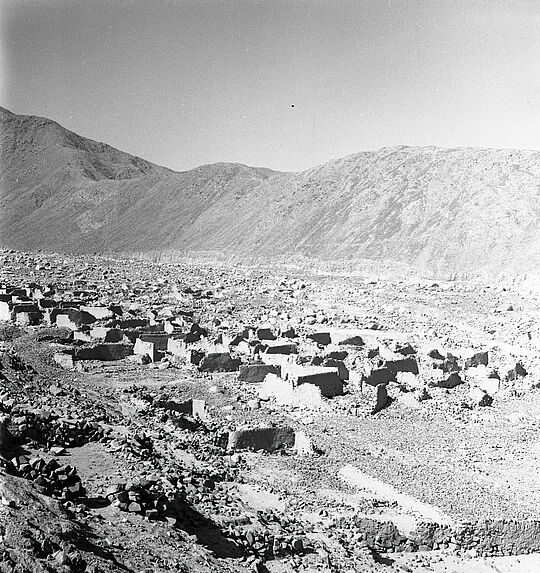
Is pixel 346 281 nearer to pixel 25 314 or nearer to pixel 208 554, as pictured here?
pixel 25 314

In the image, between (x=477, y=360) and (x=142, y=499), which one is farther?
(x=477, y=360)

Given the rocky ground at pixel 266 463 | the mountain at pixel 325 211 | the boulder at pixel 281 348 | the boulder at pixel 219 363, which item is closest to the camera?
the rocky ground at pixel 266 463

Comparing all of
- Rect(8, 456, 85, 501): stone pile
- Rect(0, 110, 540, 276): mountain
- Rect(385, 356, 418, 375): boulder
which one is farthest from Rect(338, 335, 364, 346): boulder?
Rect(0, 110, 540, 276): mountain

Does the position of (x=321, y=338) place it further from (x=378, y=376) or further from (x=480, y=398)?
(x=480, y=398)

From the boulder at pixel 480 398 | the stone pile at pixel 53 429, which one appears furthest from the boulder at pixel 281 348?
the stone pile at pixel 53 429

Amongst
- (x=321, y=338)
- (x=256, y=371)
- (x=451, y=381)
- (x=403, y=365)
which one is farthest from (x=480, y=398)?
(x=321, y=338)

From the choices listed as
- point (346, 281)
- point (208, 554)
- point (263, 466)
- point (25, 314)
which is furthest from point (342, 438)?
point (346, 281)

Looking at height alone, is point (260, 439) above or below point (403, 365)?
below

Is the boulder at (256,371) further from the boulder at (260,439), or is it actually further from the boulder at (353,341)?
the boulder at (353,341)
